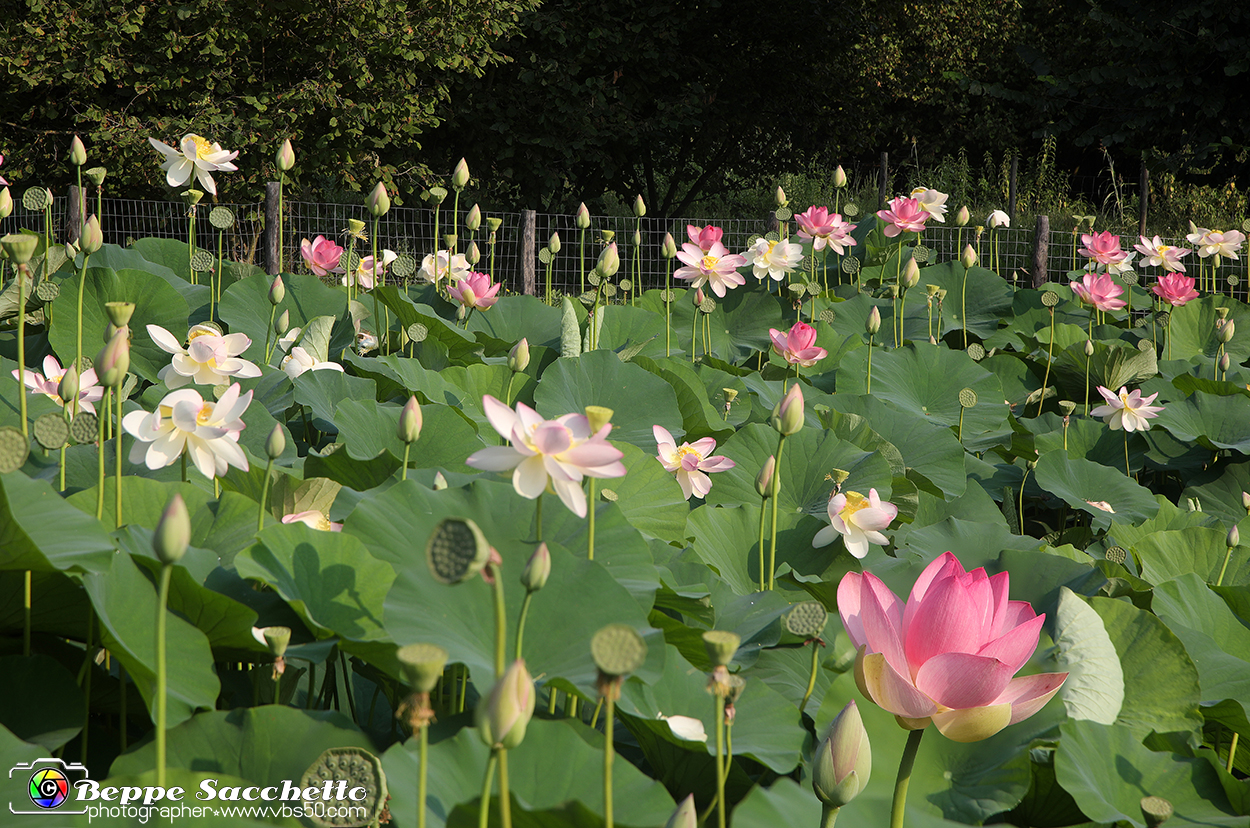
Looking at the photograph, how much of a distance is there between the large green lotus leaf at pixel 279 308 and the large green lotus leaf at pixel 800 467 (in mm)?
853

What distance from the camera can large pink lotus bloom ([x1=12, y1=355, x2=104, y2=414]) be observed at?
3.58ft

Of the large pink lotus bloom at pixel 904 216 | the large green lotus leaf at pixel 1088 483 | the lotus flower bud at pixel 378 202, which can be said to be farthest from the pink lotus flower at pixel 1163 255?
the lotus flower bud at pixel 378 202

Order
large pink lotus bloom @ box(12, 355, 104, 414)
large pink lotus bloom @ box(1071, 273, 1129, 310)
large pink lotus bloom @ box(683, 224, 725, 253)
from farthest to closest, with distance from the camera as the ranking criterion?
1. large pink lotus bloom @ box(1071, 273, 1129, 310)
2. large pink lotus bloom @ box(683, 224, 725, 253)
3. large pink lotus bloom @ box(12, 355, 104, 414)

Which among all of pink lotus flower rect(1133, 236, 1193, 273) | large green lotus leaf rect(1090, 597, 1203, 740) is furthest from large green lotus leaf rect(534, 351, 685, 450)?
pink lotus flower rect(1133, 236, 1193, 273)

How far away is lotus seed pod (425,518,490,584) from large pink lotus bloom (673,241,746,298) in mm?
1702

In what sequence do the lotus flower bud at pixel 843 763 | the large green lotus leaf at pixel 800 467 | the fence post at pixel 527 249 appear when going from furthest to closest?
the fence post at pixel 527 249, the large green lotus leaf at pixel 800 467, the lotus flower bud at pixel 843 763

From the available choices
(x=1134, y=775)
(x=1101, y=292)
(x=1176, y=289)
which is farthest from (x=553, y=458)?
(x=1176, y=289)

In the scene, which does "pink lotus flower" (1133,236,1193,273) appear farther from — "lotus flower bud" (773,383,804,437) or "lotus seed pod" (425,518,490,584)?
"lotus seed pod" (425,518,490,584)

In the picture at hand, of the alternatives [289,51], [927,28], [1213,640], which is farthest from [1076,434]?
[927,28]

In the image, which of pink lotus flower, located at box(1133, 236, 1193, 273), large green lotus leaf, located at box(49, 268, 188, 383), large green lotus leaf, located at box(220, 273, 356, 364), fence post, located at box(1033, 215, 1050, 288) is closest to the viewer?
large green lotus leaf, located at box(49, 268, 188, 383)

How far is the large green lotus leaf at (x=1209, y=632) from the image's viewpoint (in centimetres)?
89

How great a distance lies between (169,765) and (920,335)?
8.46 ft

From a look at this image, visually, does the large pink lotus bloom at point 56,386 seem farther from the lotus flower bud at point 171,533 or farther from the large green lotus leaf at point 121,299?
the lotus flower bud at point 171,533

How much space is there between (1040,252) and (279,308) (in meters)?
3.71
